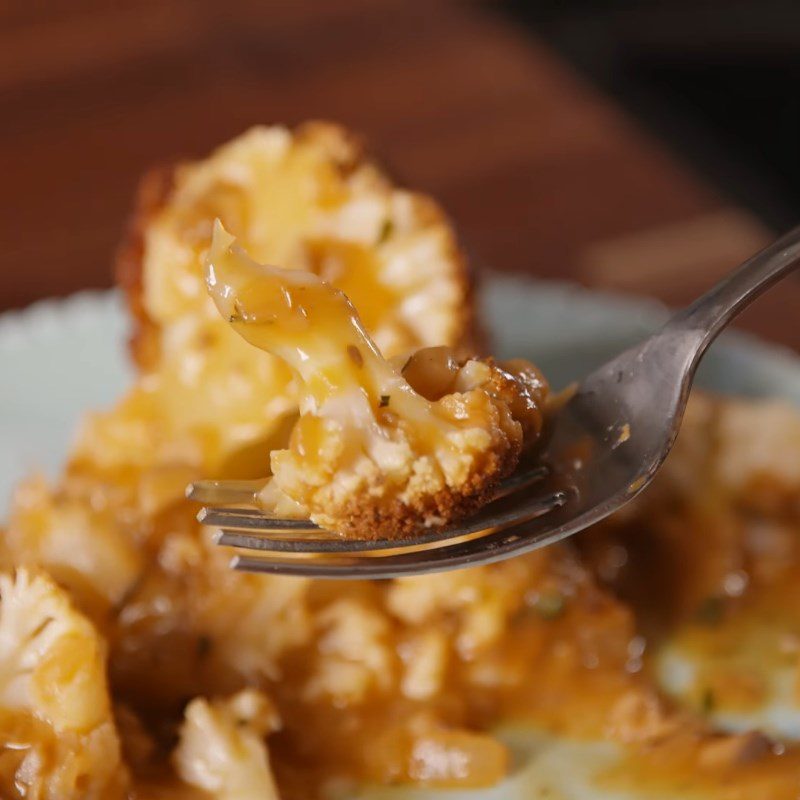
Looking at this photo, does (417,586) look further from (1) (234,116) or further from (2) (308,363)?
(1) (234,116)

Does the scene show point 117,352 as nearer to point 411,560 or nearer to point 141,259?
point 141,259

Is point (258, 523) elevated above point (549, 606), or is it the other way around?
point (258, 523)

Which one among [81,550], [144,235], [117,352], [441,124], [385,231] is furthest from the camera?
[441,124]

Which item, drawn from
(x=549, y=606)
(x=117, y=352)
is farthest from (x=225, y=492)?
(x=117, y=352)

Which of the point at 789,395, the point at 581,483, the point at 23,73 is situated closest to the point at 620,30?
the point at 23,73

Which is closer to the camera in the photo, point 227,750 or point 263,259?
point 227,750

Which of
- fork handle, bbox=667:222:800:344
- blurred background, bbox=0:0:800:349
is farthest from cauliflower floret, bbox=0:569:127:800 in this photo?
blurred background, bbox=0:0:800:349
